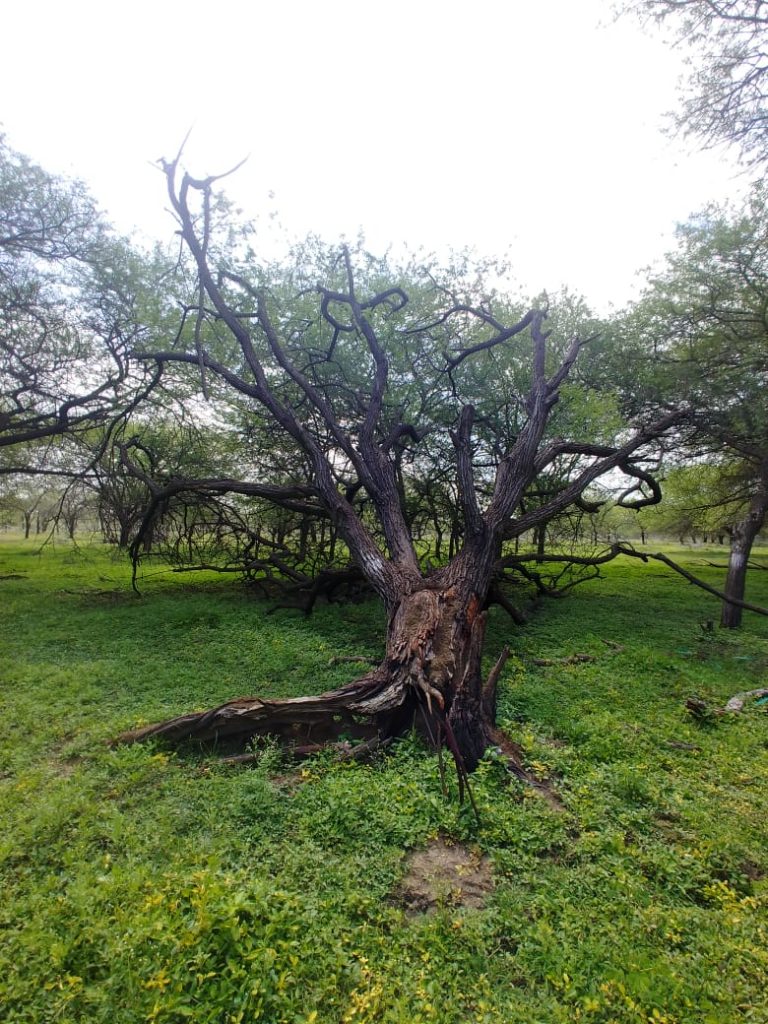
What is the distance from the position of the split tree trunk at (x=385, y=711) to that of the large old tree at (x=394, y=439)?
11mm

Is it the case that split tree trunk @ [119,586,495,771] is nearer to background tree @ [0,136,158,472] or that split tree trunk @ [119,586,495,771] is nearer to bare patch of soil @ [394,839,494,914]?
bare patch of soil @ [394,839,494,914]

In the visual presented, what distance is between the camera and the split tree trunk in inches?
133

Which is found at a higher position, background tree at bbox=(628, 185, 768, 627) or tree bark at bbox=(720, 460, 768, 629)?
background tree at bbox=(628, 185, 768, 627)

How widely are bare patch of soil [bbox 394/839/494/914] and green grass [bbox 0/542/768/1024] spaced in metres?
0.06

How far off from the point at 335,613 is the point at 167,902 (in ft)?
20.2

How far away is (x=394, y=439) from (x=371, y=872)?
5687 mm

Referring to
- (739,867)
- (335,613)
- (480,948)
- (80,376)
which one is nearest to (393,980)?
(480,948)

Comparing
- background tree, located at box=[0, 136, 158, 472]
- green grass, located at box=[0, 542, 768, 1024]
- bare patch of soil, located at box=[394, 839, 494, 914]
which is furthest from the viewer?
background tree, located at box=[0, 136, 158, 472]

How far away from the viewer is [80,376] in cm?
873

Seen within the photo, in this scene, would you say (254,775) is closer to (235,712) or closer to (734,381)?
(235,712)

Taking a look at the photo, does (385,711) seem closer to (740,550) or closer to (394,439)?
(394,439)

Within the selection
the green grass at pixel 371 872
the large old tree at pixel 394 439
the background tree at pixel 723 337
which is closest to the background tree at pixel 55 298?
the large old tree at pixel 394 439

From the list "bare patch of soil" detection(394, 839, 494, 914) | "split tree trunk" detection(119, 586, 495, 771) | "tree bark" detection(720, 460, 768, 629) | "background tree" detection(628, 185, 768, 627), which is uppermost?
"background tree" detection(628, 185, 768, 627)

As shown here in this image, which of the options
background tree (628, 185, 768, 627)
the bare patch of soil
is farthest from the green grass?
background tree (628, 185, 768, 627)
